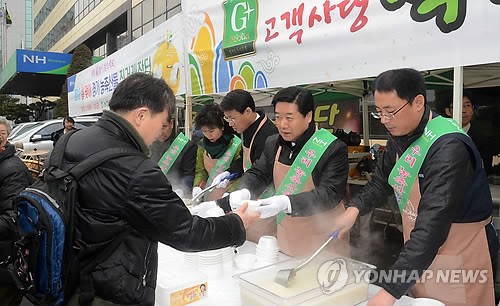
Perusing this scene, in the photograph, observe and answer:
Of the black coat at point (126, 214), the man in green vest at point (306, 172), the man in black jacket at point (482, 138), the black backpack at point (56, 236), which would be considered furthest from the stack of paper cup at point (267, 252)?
the man in black jacket at point (482, 138)

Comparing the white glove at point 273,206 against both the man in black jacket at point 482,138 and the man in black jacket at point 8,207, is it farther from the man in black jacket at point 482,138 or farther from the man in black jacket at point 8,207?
the man in black jacket at point 482,138

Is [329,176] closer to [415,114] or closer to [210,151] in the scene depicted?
[415,114]

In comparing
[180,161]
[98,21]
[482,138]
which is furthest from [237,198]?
[98,21]

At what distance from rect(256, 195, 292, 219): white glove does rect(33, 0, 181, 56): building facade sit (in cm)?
1356

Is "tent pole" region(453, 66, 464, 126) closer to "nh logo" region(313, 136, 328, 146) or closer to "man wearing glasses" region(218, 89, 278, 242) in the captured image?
"nh logo" region(313, 136, 328, 146)

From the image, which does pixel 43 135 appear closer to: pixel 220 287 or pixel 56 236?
pixel 220 287

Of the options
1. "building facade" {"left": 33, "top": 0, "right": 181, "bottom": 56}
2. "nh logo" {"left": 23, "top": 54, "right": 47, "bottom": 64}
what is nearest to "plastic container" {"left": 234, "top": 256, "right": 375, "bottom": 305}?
"building facade" {"left": 33, "top": 0, "right": 181, "bottom": 56}

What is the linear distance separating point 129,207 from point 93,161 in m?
0.18

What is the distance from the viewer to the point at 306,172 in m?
2.17

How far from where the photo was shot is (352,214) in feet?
5.90

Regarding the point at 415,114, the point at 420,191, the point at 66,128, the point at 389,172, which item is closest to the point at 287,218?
the point at 389,172

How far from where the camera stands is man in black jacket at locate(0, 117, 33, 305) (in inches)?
81.8

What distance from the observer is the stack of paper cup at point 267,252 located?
1.80 metres

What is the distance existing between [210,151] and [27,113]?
3517 cm
